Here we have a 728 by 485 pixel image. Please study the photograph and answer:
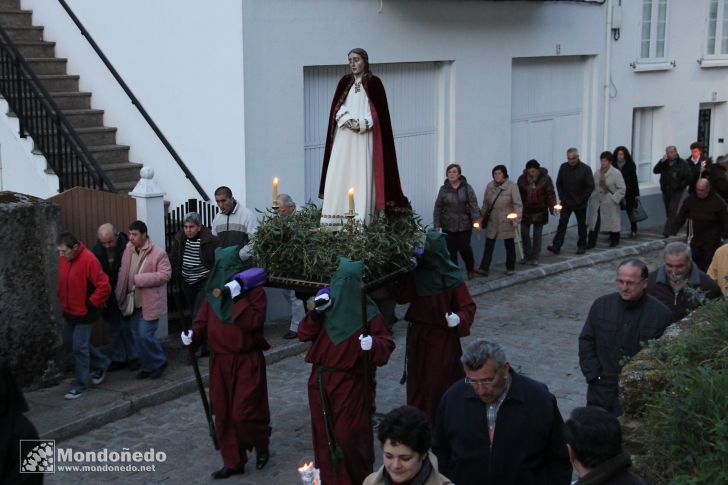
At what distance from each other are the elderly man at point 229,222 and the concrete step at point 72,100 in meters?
3.96

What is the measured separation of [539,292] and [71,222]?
22.9 feet

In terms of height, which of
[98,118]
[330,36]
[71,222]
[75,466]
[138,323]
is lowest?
[75,466]

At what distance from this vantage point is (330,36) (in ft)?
42.0

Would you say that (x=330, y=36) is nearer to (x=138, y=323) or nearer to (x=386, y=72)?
(x=386, y=72)

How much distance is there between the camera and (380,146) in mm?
8305

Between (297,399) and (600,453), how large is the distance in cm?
Result: 577

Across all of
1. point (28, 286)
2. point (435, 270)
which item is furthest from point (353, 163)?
point (28, 286)

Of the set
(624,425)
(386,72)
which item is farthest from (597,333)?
(386,72)

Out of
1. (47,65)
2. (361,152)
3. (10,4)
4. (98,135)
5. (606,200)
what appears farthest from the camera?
(606,200)

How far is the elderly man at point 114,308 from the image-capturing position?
32.8 feet

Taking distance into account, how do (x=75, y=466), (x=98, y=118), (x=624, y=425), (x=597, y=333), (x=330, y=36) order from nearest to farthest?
(x=624, y=425) → (x=597, y=333) → (x=75, y=466) → (x=330, y=36) → (x=98, y=118)

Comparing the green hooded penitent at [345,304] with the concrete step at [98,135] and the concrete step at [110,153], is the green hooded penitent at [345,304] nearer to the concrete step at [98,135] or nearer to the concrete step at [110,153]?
the concrete step at [110,153]

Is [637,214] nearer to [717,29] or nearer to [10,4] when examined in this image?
[717,29]

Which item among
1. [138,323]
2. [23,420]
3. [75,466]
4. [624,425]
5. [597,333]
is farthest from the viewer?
[138,323]
